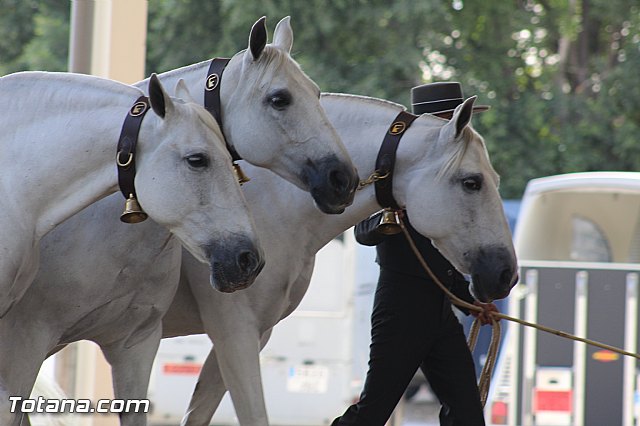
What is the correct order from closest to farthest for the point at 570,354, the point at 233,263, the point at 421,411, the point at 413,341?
the point at 233,263, the point at 413,341, the point at 570,354, the point at 421,411

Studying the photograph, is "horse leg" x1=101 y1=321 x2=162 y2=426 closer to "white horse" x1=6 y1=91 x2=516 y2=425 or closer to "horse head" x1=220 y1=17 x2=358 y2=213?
"white horse" x1=6 y1=91 x2=516 y2=425

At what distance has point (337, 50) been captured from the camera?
43.8 feet

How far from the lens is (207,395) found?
393 cm

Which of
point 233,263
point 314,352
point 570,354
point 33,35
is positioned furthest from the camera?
point 33,35

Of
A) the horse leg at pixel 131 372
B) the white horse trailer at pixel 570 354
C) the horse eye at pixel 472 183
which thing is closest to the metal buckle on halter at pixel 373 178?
the horse eye at pixel 472 183

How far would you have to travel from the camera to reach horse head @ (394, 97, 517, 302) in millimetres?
3467

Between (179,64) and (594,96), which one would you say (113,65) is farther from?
(594,96)

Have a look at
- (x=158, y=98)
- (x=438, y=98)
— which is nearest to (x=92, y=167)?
(x=158, y=98)

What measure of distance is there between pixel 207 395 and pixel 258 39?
139cm

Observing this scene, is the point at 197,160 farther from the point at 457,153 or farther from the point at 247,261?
the point at 457,153

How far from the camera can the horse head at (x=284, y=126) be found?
312 cm

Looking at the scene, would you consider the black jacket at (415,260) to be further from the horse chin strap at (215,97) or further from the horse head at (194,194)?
the horse head at (194,194)

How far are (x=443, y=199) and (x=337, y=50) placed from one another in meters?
10.0

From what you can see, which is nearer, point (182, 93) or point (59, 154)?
point (59, 154)
